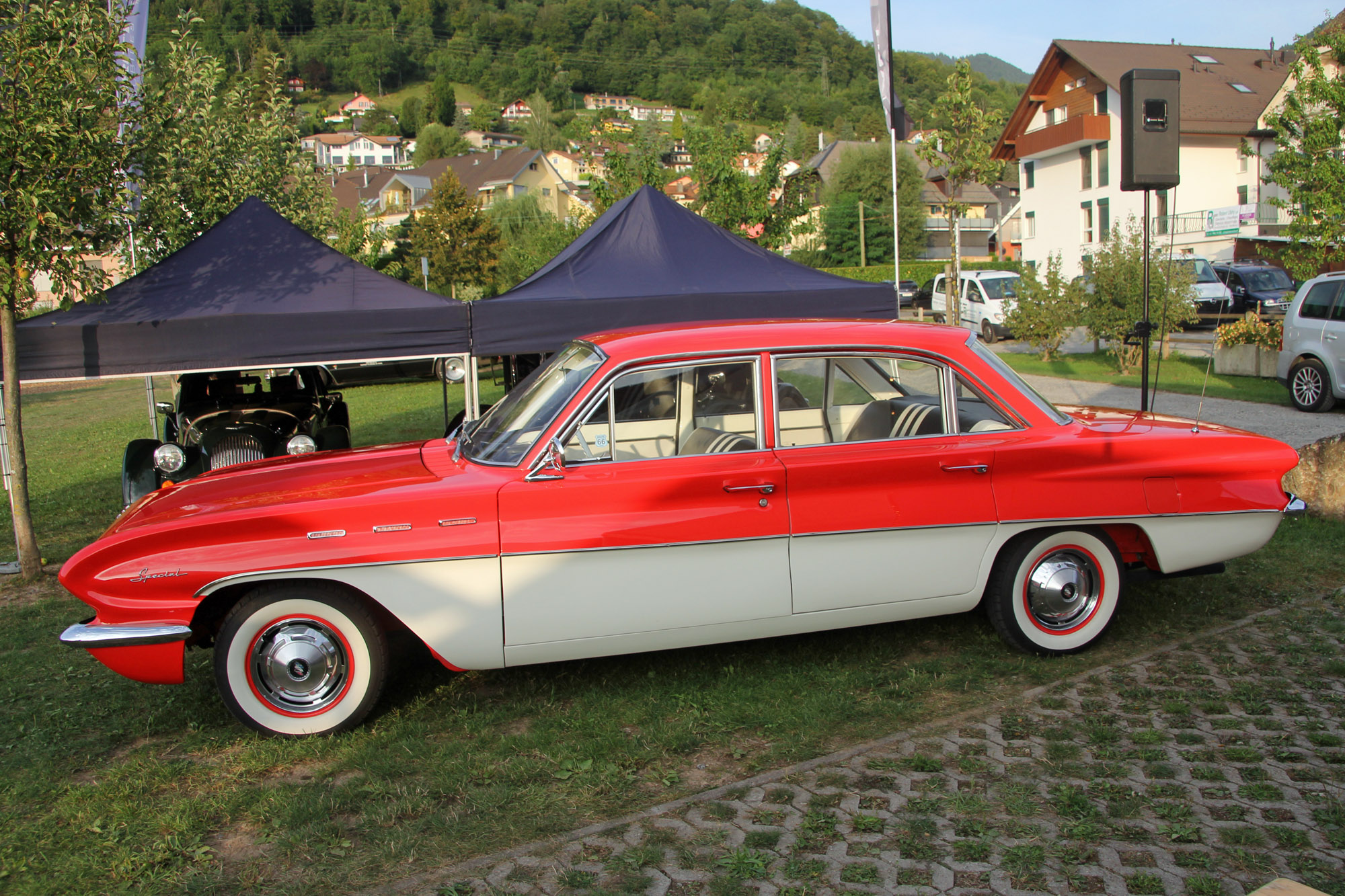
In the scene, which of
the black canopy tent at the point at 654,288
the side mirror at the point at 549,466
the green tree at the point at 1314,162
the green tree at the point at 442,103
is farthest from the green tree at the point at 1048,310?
the green tree at the point at 442,103

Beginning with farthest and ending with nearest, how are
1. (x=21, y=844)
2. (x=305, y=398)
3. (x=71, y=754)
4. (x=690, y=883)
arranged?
(x=305, y=398) < (x=71, y=754) < (x=21, y=844) < (x=690, y=883)

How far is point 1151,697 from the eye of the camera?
14.0 ft

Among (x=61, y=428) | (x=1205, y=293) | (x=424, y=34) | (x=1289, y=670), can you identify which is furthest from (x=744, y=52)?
(x=1289, y=670)

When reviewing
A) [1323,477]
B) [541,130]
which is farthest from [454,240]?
[541,130]

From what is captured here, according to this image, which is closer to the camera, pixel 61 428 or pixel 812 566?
pixel 812 566

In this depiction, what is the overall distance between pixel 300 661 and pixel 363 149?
13321 centimetres

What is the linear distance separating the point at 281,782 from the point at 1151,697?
3.67 metres

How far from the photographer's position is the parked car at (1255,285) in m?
24.1

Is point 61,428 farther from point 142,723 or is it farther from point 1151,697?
point 1151,697

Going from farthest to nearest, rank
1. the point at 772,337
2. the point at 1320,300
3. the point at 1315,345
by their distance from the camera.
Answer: the point at 1315,345, the point at 1320,300, the point at 772,337

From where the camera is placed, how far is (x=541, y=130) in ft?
364

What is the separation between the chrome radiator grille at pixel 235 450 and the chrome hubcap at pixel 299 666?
4.31 m

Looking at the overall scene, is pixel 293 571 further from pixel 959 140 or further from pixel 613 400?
pixel 959 140

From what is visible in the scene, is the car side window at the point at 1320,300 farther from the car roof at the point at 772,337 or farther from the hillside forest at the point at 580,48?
the hillside forest at the point at 580,48
